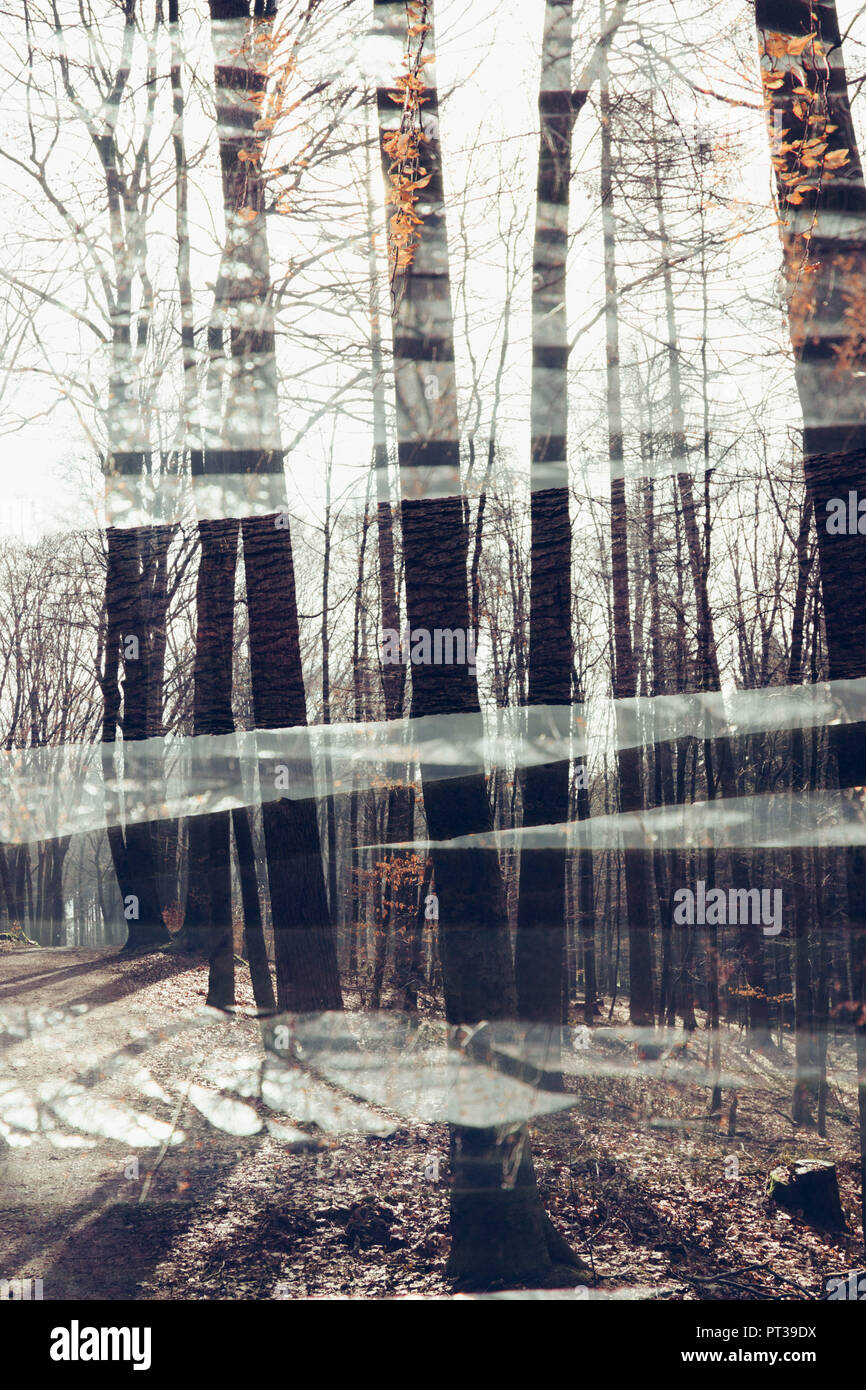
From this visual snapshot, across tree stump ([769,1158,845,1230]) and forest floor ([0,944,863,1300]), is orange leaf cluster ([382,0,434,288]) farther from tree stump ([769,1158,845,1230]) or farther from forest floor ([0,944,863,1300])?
tree stump ([769,1158,845,1230])

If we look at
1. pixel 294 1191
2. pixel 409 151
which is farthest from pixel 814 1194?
pixel 409 151

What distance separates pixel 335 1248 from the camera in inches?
223

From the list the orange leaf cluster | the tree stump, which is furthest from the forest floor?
the orange leaf cluster

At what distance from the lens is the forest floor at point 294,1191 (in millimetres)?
5418

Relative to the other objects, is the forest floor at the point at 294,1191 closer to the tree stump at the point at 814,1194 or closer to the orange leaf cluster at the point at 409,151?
the tree stump at the point at 814,1194

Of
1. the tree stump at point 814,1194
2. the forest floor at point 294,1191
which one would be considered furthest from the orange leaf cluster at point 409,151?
the tree stump at point 814,1194

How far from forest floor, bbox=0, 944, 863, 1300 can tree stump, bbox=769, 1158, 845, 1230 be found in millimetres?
165

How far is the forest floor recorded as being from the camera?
17.8 feet

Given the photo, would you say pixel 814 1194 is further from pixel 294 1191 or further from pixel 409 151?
pixel 409 151

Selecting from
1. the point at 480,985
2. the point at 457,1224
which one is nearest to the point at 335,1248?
the point at 457,1224

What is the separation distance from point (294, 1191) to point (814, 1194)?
4.30 meters

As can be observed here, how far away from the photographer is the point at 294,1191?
629 cm

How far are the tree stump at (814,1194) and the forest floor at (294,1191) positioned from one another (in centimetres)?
17

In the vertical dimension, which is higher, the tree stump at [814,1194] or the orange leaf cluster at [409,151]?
the orange leaf cluster at [409,151]
